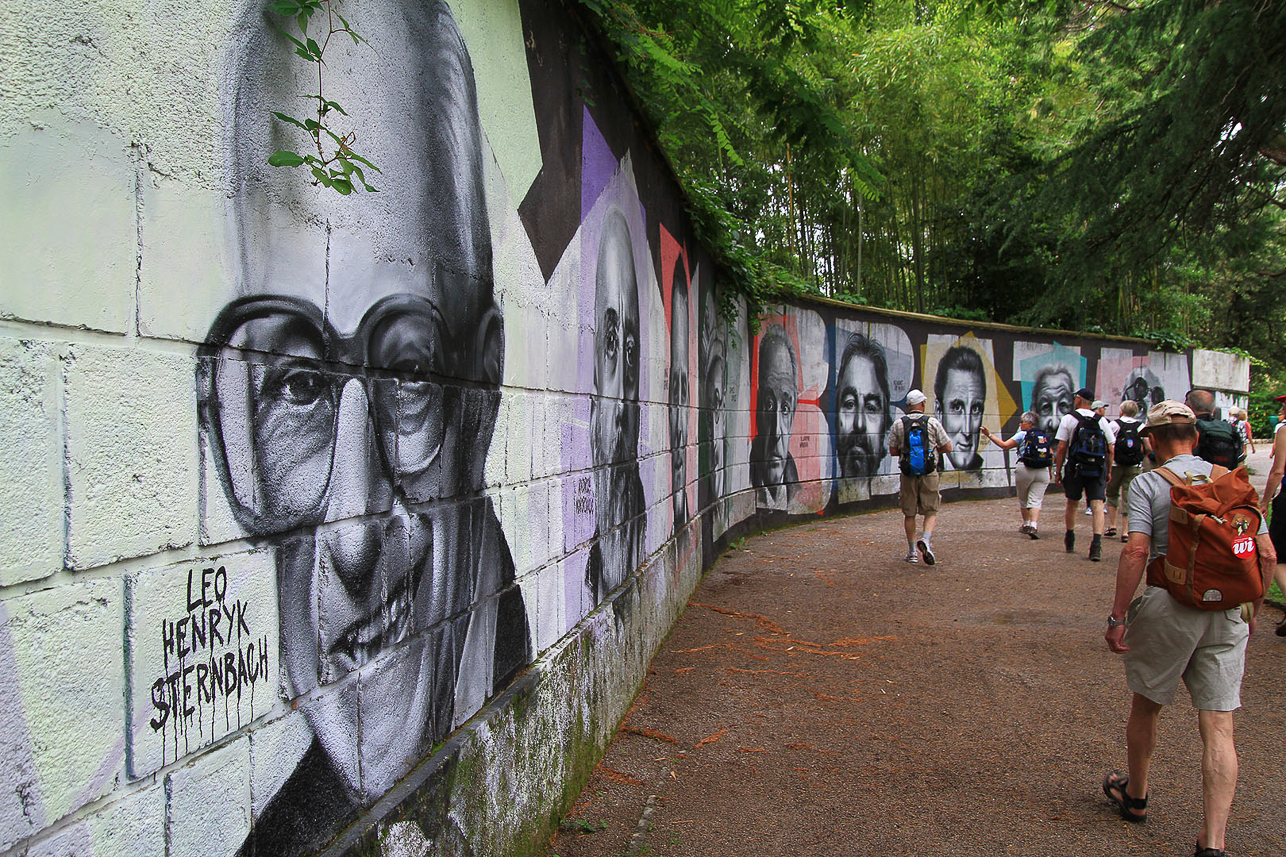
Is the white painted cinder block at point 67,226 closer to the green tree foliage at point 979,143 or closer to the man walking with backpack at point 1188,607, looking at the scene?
the green tree foliage at point 979,143

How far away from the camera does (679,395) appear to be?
723 cm

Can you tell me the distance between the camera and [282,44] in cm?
180

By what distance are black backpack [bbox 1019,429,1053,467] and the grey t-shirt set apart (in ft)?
22.8

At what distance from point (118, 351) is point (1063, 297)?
16.2 meters

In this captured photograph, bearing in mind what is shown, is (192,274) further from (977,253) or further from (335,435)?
(977,253)

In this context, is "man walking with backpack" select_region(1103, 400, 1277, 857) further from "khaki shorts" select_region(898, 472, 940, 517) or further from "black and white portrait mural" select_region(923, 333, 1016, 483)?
"black and white portrait mural" select_region(923, 333, 1016, 483)

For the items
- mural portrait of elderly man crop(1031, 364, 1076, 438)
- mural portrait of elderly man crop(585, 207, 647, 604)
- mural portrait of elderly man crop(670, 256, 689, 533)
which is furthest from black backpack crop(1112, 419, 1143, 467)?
mural portrait of elderly man crop(1031, 364, 1076, 438)

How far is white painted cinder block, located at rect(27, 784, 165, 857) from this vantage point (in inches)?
50.3

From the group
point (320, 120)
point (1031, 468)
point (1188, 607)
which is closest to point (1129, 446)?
point (1031, 468)

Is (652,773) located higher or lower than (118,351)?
lower

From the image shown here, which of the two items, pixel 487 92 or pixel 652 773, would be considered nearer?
pixel 487 92

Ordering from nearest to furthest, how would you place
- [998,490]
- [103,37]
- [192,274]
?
[103,37]
[192,274]
[998,490]

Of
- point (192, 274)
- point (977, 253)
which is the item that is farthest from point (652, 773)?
point (977, 253)

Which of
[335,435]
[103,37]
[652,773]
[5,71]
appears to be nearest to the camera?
[5,71]
